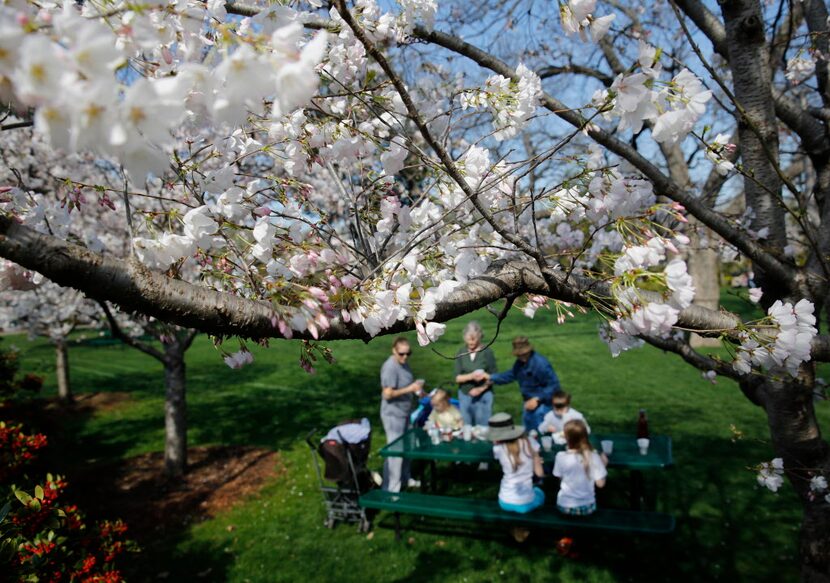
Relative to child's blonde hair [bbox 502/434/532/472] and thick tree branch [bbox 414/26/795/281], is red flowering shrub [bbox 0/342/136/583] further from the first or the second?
child's blonde hair [bbox 502/434/532/472]

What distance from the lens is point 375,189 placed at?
8.02 ft

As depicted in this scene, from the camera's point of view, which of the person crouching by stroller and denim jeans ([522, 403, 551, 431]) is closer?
the person crouching by stroller

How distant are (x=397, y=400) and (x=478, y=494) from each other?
1384mm

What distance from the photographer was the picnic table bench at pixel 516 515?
414 centimetres

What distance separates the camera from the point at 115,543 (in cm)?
289

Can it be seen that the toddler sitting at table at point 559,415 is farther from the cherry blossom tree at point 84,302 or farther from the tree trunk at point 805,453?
the cherry blossom tree at point 84,302

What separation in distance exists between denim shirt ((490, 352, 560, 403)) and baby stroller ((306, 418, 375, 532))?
1889 millimetres

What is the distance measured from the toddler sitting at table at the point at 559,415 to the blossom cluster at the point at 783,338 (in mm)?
3998

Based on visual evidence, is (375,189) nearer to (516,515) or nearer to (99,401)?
(516,515)

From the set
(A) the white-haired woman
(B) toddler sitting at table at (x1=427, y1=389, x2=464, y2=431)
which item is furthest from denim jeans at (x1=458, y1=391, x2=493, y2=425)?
(B) toddler sitting at table at (x1=427, y1=389, x2=464, y2=431)

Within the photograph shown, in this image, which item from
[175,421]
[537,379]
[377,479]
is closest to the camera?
[537,379]

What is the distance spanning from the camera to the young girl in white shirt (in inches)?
171

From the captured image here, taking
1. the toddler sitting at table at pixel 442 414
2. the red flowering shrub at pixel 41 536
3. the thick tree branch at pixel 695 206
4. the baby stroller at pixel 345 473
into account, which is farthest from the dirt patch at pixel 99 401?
the thick tree branch at pixel 695 206

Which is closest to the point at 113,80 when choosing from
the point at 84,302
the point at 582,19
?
the point at 582,19
